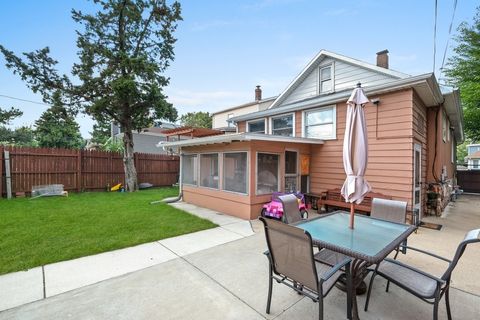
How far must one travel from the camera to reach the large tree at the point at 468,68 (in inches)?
529

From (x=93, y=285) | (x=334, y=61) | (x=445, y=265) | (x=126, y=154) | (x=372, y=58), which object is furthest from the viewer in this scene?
(x=126, y=154)

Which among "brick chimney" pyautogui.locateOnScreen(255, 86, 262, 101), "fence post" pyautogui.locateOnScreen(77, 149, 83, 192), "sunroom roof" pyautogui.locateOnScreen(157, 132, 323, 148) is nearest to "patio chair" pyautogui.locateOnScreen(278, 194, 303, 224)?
"sunroom roof" pyautogui.locateOnScreen(157, 132, 323, 148)

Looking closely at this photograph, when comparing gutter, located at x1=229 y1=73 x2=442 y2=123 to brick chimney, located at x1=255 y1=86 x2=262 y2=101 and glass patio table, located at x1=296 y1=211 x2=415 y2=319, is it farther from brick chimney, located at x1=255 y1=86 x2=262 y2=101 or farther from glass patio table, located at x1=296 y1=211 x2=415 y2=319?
brick chimney, located at x1=255 y1=86 x2=262 y2=101

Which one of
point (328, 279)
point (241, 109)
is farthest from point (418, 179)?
point (241, 109)

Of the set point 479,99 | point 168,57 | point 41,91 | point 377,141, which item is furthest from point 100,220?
point 479,99

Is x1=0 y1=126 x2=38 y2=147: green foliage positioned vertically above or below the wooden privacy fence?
above

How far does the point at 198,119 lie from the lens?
40281 millimetres

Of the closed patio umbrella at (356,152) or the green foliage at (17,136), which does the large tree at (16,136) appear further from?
the closed patio umbrella at (356,152)

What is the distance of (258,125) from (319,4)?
16.1 ft

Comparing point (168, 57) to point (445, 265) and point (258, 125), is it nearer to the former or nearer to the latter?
point (258, 125)

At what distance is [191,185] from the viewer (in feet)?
28.3

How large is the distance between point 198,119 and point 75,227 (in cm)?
3632

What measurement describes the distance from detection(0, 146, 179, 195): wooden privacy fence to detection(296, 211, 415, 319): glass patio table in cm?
1124

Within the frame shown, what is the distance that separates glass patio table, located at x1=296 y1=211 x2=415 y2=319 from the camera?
220cm
